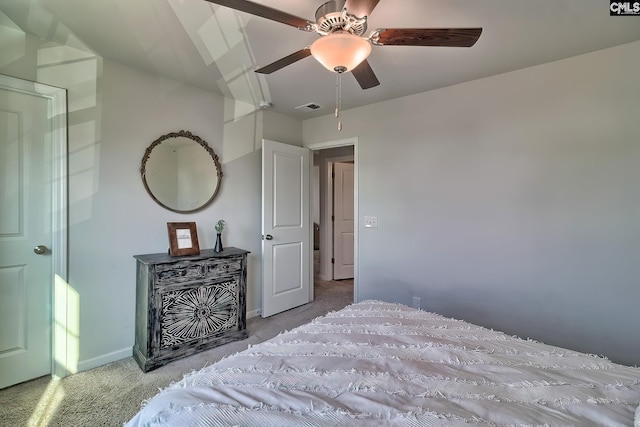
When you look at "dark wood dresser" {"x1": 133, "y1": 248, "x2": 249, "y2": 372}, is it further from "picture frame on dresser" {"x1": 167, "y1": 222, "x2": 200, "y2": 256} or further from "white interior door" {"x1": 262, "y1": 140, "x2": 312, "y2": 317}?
"white interior door" {"x1": 262, "y1": 140, "x2": 312, "y2": 317}

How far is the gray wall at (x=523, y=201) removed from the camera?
6.98ft

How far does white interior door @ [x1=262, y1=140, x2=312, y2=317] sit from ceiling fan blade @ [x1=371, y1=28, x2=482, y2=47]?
81.8 inches

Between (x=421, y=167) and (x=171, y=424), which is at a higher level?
(x=421, y=167)

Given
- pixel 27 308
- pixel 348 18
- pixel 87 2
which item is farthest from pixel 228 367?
pixel 87 2

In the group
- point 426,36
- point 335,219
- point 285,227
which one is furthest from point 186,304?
point 335,219

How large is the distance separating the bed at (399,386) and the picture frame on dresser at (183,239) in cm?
163

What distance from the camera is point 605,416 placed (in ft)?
2.80

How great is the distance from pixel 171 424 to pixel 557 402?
1.21m

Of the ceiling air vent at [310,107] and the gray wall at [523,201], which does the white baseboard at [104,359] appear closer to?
the gray wall at [523,201]

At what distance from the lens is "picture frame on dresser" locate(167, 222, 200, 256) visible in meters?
2.57

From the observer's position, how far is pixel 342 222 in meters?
5.21

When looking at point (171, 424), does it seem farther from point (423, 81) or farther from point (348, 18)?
point (423, 81)

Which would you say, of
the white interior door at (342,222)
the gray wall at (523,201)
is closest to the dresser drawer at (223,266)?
the gray wall at (523,201)

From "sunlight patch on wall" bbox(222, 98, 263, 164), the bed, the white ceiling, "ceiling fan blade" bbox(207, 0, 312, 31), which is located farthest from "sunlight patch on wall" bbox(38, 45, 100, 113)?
the bed
